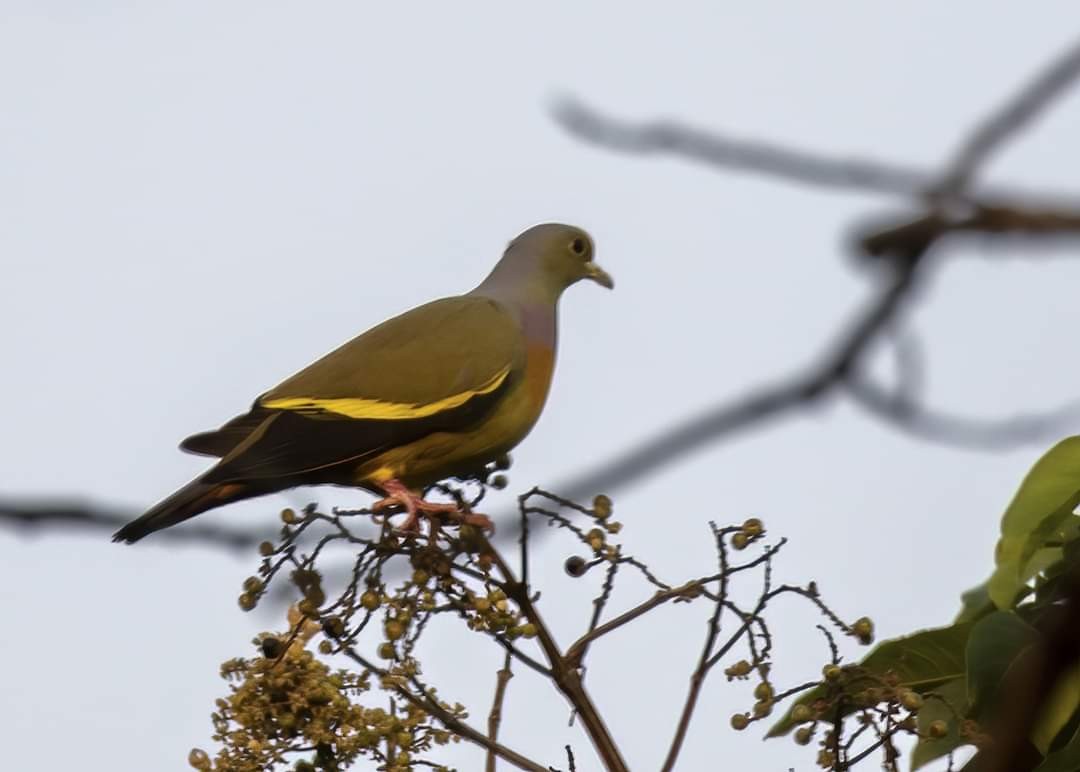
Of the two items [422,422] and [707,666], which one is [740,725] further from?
[422,422]

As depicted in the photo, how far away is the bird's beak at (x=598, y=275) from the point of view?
589 cm

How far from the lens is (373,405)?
186 inches

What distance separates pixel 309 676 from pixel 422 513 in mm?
1481

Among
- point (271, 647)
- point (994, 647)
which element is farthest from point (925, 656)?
point (271, 647)

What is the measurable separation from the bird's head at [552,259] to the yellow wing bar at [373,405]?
105 cm

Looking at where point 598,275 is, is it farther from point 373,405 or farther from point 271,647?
point 271,647

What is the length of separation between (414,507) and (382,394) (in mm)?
717

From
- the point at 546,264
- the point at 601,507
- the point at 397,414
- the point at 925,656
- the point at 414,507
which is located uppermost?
the point at 546,264

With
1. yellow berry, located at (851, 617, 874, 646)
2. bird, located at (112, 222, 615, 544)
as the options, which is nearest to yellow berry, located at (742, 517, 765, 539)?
yellow berry, located at (851, 617, 874, 646)

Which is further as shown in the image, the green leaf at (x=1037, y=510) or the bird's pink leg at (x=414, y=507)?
the bird's pink leg at (x=414, y=507)

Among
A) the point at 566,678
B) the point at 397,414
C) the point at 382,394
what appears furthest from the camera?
the point at 382,394

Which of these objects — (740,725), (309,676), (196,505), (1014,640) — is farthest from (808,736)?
(196,505)

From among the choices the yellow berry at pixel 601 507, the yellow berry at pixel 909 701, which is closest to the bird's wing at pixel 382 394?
the yellow berry at pixel 601 507

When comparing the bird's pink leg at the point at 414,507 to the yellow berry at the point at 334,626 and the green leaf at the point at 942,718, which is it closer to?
the yellow berry at the point at 334,626
